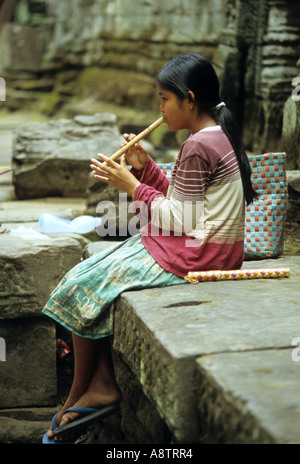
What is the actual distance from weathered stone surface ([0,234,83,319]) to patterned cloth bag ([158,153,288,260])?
796 millimetres

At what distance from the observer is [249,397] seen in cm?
152

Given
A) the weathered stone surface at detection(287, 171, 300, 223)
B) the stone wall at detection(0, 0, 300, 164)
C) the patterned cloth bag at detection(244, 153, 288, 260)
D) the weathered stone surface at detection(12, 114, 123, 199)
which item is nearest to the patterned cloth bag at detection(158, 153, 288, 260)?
the patterned cloth bag at detection(244, 153, 288, 260)

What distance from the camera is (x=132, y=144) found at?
2.60 metres

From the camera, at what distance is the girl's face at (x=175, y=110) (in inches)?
95.5

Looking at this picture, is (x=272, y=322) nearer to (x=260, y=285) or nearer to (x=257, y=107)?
(x=260, y=285)

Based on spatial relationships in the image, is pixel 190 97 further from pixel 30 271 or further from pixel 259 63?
pixel 259 63

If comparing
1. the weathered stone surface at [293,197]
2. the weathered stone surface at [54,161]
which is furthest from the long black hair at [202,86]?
the weathered stone surface at [54,161]

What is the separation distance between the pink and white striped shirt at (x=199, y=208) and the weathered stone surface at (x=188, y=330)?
0.11 m

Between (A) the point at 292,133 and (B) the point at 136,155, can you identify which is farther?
(A) the point at 292,133

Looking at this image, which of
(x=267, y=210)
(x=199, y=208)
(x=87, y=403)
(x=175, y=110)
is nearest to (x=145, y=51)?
(x=267, y=210)

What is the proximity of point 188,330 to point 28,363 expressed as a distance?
1399mm

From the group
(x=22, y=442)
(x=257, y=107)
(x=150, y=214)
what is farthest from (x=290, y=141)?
(x=22, y=442)

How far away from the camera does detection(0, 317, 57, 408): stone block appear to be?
10.2 ft

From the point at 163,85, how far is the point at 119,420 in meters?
1.38
